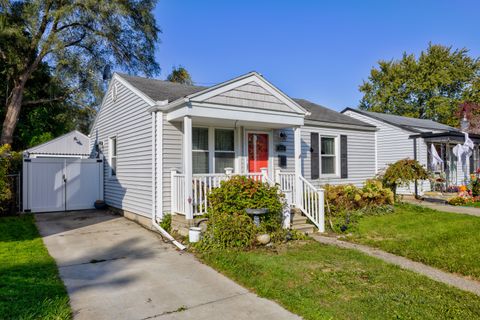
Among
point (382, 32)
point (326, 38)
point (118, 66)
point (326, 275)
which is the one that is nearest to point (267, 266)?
point (326, 275)

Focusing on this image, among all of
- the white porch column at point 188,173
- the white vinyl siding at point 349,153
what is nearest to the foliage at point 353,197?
the white vinyl siding at point 349,153

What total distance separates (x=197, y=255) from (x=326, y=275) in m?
2.33

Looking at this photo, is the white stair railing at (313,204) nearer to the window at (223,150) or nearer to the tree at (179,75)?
the window at (223,150)

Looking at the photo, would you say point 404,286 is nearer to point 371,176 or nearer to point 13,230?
point 13,230

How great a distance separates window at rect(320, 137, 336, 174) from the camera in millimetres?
11273

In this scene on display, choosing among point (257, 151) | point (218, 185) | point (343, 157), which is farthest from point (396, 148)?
point (218, 185)

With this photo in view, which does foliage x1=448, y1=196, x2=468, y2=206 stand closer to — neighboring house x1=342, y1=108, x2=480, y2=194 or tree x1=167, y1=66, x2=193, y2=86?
neighboring house x1=342, y1=108, x2=480, y2=194

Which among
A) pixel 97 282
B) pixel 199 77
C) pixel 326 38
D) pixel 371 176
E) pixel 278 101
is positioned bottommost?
pixel 97 282

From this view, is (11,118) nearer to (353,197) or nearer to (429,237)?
(353,197)

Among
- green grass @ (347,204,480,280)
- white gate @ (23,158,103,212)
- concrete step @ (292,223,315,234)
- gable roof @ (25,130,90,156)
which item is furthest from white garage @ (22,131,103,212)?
green grass @ (347,204,480,280)

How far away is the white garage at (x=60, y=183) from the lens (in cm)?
980

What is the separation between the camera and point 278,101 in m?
8.05

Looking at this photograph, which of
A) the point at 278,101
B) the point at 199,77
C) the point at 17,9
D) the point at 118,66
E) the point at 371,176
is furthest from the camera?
the point at 199,77

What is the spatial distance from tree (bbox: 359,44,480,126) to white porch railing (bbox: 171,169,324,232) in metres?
28.3
